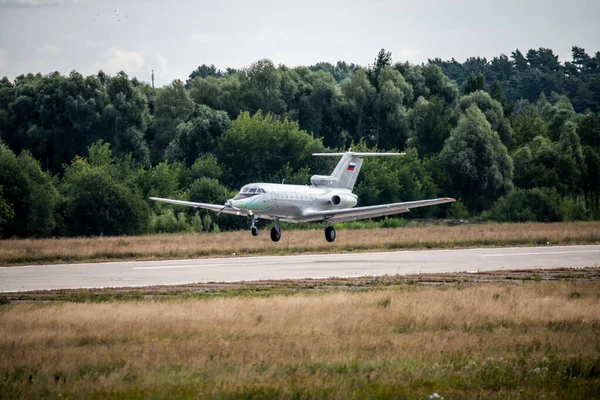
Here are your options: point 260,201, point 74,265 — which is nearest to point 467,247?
point 260,201

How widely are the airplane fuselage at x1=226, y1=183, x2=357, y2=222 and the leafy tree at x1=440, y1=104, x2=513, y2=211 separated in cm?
3579

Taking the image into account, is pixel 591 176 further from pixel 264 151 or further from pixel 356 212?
pixel 356 212

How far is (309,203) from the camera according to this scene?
44.7m

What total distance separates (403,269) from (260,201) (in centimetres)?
922

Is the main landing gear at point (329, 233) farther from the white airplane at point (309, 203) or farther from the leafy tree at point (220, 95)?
the leafy tree at point (220, 95)

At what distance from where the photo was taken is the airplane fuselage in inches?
1633

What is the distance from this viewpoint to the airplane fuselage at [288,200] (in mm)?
41469

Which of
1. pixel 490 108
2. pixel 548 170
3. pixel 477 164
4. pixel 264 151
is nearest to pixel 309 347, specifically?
pixel 477 164

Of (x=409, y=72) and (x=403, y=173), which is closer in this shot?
(x=403, y=173)

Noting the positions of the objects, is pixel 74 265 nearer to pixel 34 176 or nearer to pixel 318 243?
pixel 318 243

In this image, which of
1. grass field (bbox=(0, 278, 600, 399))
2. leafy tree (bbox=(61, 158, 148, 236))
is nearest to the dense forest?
leafy tree (bbox=(61, 158, 148, 236))

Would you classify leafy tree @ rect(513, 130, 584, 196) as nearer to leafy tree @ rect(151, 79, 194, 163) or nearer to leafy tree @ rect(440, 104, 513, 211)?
leafy tree @ rect(440, 104, 513, 211)

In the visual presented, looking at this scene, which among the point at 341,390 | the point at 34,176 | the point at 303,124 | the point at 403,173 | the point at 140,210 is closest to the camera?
the point at 341,390

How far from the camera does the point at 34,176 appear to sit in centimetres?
6588
